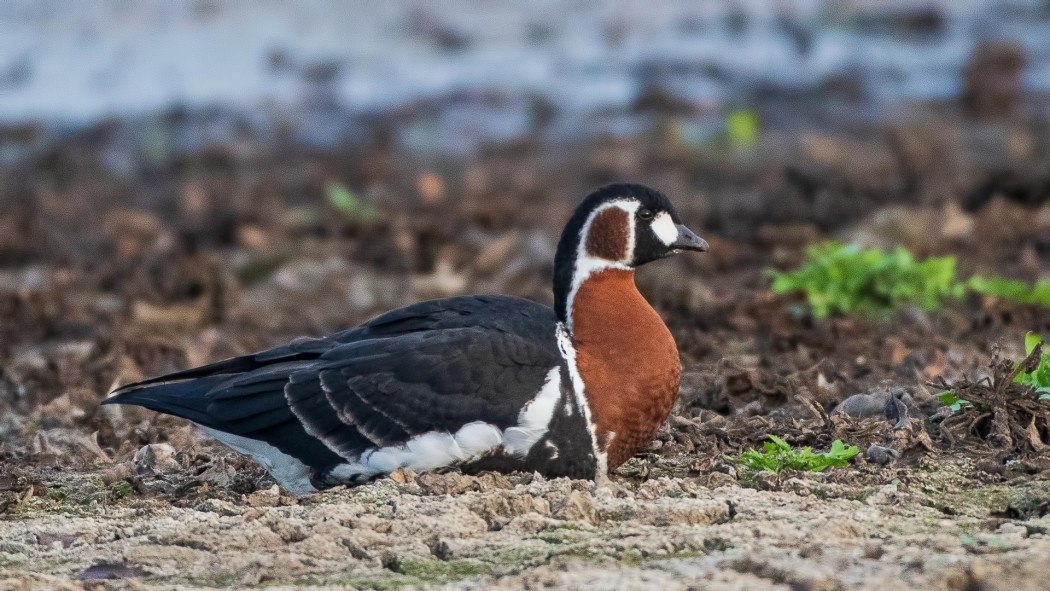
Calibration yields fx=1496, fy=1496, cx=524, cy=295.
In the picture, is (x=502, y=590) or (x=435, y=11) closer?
(x=502, y=590)

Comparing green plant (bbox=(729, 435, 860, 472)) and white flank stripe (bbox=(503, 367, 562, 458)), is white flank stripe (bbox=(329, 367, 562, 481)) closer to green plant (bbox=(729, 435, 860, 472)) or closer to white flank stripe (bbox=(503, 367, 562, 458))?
white flank stripe (bbox=(503, 367, 562, 458))

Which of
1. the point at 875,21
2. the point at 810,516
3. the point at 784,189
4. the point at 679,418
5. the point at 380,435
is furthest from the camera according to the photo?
the point at 875,21

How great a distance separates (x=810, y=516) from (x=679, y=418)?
5.07 feet

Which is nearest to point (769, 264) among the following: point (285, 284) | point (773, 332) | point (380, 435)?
point (773, 332)

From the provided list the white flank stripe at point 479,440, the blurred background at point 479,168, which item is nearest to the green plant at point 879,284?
the blurred background at point 479,168

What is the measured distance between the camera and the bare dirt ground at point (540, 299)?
4.64 m

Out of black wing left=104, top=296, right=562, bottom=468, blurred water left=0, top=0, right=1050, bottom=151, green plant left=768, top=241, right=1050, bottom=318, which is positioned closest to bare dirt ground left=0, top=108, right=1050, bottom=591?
green plant left=768, top=241, right=1050, bottom=318

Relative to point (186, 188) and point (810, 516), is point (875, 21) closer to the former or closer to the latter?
point (186, 188)

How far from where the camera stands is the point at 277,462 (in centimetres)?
582

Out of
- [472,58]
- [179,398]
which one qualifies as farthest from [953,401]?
[472,58]

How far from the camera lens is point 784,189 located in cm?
1224

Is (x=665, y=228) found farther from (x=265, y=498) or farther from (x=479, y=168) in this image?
(x=479, y=168)

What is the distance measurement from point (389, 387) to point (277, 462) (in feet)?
1.84

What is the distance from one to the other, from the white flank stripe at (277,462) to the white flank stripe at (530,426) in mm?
832
